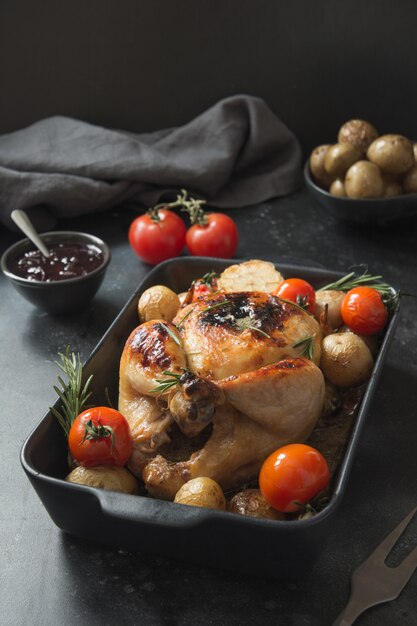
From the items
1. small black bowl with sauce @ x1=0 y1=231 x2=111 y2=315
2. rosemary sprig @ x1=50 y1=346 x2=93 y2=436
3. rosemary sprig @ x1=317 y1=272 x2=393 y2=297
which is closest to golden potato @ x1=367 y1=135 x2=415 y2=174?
rosemary sprig @ x1=317 y1=272 x2=393 y2=297

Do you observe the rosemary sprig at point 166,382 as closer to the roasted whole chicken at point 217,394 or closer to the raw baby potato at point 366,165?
the roasted whole chicken at point 217,394

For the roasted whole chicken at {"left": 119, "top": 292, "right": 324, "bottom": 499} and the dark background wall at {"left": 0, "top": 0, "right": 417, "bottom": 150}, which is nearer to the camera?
the roasted whole chicken at {"left": 119, "top": 292, "right": 324, "bottom": 499}

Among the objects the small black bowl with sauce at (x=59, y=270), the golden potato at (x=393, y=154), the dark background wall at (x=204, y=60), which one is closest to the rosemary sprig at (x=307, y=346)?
the small black bowl with sauce at (x=59, y=270)

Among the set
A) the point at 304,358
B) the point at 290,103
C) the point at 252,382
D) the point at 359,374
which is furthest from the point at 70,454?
the point at 290,103

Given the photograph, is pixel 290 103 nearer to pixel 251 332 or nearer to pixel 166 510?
pixel 251 332

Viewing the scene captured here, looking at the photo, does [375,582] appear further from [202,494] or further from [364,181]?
[364,181]

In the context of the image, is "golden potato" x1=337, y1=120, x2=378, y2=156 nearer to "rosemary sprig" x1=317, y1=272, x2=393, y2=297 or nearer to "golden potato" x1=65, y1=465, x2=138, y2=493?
"rosemary sprig" x1=317, y1=272, x2=393, y2=297

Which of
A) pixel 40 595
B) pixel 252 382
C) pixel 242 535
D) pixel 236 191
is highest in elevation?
pixel 252 382
